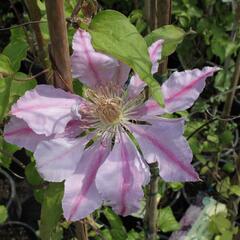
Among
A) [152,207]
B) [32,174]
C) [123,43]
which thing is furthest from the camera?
[152,207]

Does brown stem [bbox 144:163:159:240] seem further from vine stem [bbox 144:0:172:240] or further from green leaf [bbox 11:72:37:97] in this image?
green leaf [bbox 11:72:37:97]

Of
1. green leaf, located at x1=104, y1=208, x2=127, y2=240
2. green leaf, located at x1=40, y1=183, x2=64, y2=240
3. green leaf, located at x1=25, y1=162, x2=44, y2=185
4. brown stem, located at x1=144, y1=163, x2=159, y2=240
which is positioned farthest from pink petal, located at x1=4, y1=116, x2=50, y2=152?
green leaf, located at x1=104, y1=208, x2=127, y2=240

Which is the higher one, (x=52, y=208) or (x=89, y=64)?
(x=89, y=64)

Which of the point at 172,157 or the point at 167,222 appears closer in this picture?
the point at 172,157

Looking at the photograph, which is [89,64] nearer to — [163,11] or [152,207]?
[163,11]

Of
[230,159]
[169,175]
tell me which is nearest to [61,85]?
[169,175]

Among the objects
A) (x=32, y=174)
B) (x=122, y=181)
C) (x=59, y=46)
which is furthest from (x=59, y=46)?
(x=32, y=174)

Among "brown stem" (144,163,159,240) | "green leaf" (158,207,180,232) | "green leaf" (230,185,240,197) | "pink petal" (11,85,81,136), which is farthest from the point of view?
"green leaf" (158,207,180,232)
